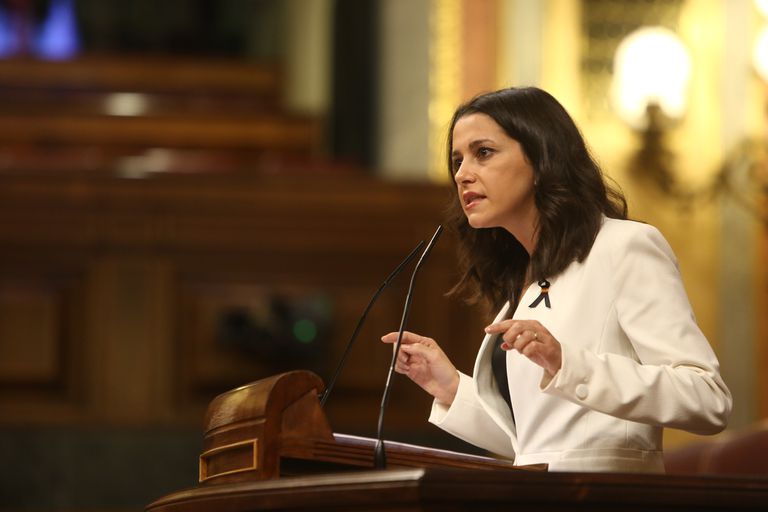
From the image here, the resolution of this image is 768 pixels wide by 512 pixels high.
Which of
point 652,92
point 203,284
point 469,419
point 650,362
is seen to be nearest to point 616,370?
point 650,362

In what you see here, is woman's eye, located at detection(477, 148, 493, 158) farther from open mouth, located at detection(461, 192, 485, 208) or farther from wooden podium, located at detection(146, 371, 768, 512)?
wooden podium, located at detection(146, 371, 768, 512)

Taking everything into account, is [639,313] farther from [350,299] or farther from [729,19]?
[729,19]

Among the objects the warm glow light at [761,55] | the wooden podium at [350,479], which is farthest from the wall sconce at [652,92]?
the wooden podium at [350,479]

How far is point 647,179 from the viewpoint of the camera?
4.98m

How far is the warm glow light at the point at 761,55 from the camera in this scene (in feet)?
16.4

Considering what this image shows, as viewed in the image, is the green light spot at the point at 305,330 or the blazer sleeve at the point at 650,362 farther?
the green light spot at the point at 305,330

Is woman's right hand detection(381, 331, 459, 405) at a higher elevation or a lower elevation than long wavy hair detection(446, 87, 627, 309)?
lower

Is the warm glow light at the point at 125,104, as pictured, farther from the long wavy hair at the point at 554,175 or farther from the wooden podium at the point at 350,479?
the wooden podium at the point at 350,479

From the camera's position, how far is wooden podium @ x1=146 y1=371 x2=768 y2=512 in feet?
4.13

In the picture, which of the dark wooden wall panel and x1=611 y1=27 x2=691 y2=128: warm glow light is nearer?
the dark wooden wall panel

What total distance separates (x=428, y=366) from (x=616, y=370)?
351 mm

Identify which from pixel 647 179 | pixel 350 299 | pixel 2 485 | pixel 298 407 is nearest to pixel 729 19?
pixel 647 179

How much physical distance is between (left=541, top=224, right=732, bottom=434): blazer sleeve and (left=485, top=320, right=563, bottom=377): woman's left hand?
0.04ft

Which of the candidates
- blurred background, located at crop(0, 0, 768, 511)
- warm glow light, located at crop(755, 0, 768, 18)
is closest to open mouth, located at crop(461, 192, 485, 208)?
blurred background, located at crop(0, 0, 768, 511)
